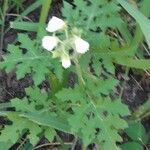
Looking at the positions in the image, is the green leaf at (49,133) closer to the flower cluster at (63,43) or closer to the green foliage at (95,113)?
the green foliage at (95,113)

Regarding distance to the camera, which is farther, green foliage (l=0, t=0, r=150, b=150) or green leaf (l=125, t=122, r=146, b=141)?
green leaf (l=125, t=122, r=146, b=141)

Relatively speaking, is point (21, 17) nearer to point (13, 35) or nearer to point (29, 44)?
point (13, 35)

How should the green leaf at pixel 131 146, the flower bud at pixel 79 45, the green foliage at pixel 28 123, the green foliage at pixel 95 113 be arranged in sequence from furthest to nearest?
the green leaf at pixel 131 146, the green foliage at pixel 28 123, the green foliage at pixel 95 113, the flower bud at pixel 79 45

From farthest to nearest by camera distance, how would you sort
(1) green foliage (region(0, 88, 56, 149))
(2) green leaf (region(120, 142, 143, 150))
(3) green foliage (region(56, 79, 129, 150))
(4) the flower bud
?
(2) green leaf (region(120, 142, 143, 150)) → (1) green foliage (region(0, 88, 56, 149)) → (3) green foliage (region(56, 79, 129, 150)) → (4) the flower bud

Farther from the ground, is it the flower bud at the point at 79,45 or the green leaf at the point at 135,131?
the flower bud at the point at 79,45

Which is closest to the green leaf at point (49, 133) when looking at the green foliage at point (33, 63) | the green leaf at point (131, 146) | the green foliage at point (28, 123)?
the green foliage at point (28, 123)

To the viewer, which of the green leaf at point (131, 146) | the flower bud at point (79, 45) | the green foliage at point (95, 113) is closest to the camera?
the flower bud at point (79, 45)

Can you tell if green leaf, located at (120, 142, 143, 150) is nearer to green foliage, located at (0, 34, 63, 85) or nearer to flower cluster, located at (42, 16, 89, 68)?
green foliage, located at (0, 34, 63, 85)

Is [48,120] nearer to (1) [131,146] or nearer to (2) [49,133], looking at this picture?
(2) [49,133]

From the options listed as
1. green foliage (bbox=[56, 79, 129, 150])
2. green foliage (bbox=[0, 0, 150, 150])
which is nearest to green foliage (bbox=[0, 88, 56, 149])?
green foliage (bbox=[0, 0, 150, 150])

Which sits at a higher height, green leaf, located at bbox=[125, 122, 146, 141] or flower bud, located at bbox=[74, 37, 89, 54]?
flower bud, located at bbox=[74, 37, 89, 54]

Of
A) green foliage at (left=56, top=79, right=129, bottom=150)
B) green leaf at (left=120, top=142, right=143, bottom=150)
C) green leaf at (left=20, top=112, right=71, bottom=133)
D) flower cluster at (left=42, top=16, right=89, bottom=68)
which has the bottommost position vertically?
green leaf at (left=120, top=142, right=143, bottom=150)

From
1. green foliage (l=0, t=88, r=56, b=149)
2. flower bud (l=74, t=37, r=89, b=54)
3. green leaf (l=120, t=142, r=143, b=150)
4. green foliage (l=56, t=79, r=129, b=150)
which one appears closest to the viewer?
flower bud (l=74, t=37, r=89, b=54)

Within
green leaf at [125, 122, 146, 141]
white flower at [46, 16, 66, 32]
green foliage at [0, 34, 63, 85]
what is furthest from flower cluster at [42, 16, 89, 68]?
green leaf at [125, 122, 146, 141]
